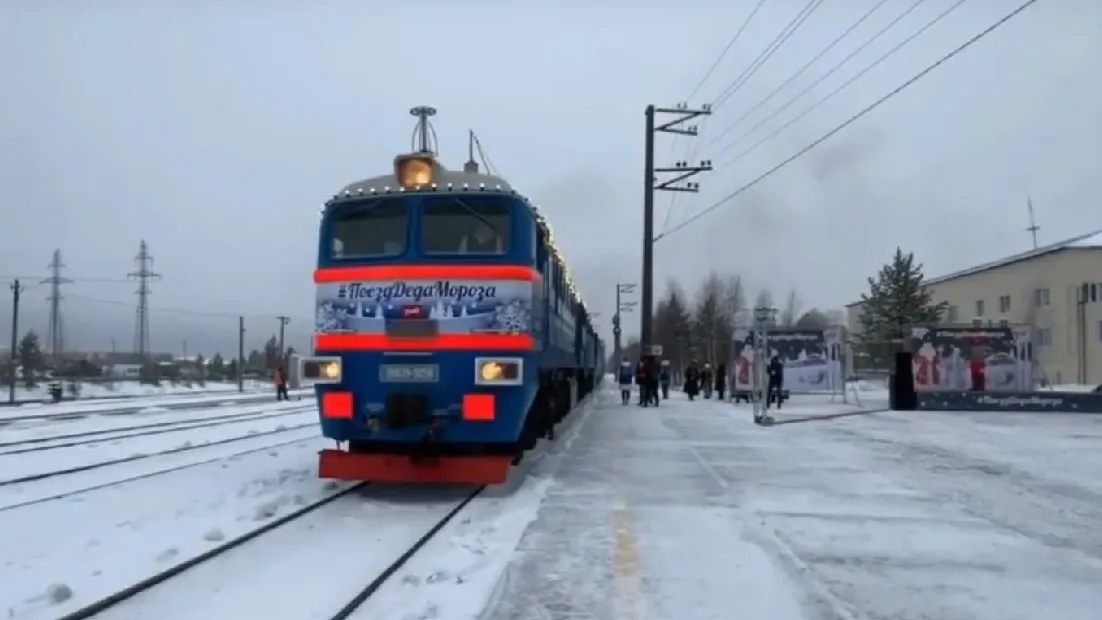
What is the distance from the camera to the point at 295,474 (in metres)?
13.5

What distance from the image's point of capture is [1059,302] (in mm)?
59156

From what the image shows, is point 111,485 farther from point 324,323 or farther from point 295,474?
point 324,323

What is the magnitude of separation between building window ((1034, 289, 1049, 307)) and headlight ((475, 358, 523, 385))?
57.5 metres

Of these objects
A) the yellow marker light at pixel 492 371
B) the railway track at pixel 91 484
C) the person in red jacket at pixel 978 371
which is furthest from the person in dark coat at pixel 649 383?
the yellow marker light at pixel 492 371

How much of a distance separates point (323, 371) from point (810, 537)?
17.5 ft

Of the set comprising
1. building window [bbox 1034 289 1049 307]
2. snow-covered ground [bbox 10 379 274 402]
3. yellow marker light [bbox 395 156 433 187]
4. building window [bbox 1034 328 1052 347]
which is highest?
building window [bbox 1034 289 1049 307]

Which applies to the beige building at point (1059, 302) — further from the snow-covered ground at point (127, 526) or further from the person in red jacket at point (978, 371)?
the snow-covered ground at point (127, 526)

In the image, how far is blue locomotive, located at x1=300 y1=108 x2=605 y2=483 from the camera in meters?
11.0

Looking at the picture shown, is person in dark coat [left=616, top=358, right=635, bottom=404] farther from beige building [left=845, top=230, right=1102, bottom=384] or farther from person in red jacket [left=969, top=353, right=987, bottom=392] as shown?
beige building [left=845, top=230, right=1102, bottom=384]

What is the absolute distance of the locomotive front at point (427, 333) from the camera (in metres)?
11.0

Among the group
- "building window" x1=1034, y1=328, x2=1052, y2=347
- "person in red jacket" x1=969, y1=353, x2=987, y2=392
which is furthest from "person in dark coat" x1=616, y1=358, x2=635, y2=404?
"building window" x1=1034, y1=328, x2=1052, y2=347

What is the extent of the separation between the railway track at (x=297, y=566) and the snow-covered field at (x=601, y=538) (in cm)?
3

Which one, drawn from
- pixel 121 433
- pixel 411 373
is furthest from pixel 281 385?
pixel 411 373

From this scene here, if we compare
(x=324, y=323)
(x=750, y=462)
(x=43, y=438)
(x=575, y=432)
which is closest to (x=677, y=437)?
(x=575, y=432)
